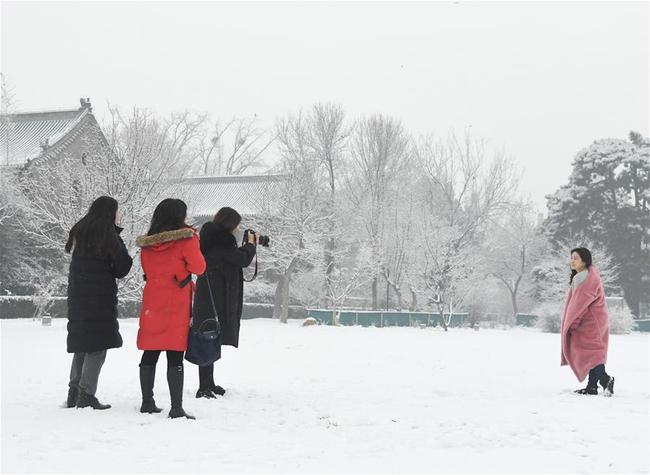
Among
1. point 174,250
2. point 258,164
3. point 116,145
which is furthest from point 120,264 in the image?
point 258,164

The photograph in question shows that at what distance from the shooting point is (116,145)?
2305cm

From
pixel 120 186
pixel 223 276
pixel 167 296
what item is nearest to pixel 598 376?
pixel 223 276

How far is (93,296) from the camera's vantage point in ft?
18.0

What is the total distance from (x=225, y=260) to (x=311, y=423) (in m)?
1.80

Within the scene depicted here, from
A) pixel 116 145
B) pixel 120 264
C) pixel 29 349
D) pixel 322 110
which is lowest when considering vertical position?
pixel 29 349

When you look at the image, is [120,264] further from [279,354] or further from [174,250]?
[279,354]

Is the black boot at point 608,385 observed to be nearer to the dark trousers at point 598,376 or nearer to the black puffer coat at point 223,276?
the dark trousers at point 598,376

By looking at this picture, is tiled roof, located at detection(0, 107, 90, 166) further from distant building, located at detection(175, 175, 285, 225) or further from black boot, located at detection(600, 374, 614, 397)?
black boot, located at detection(600, 374, 614, 397)

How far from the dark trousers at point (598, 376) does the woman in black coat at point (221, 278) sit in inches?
152

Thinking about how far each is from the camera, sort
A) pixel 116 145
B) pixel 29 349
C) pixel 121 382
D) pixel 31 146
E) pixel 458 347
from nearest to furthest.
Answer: pixel 121 382, pixel 29 349, pixel 458 347, pixel 116 145, pixel 31 146

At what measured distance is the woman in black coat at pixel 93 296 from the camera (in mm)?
5430

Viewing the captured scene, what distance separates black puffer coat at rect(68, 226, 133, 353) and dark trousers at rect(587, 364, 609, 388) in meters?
4.92

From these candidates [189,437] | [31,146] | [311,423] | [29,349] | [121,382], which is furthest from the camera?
[31,146]

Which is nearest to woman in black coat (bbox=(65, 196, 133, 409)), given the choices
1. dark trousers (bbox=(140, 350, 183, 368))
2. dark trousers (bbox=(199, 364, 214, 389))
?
dark trousers (bbox=(140, 350, 183, 368))
